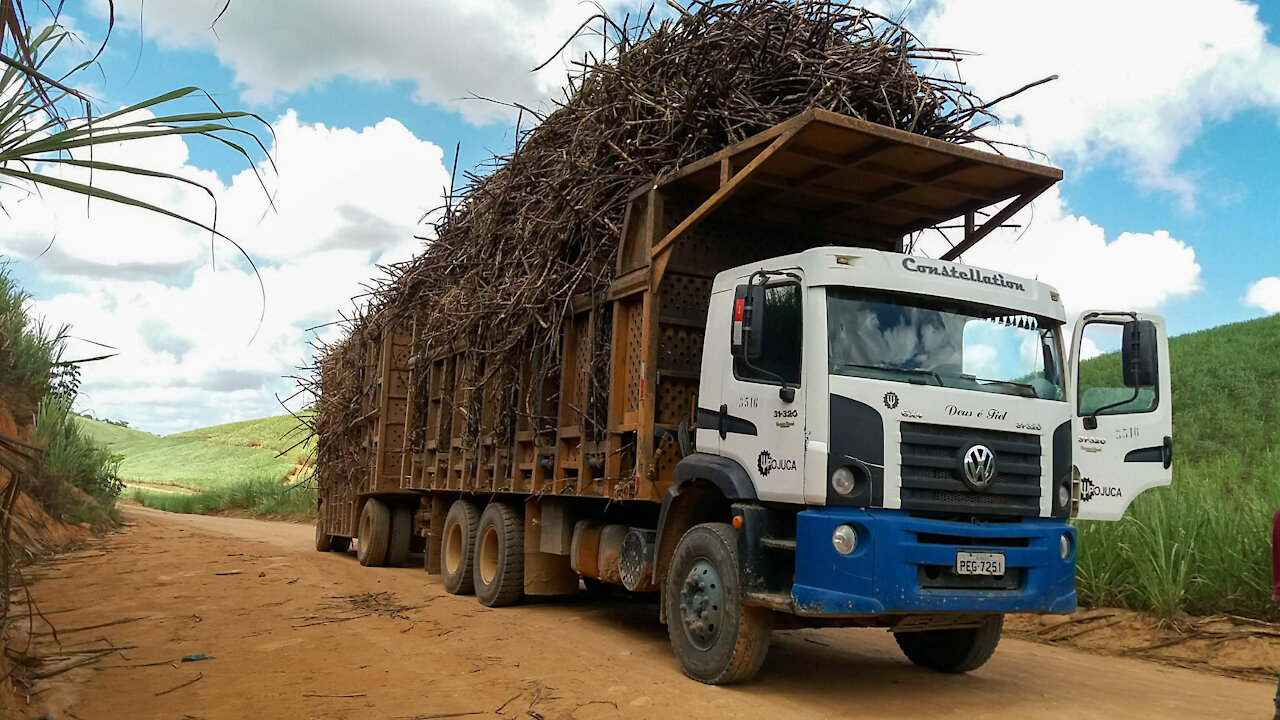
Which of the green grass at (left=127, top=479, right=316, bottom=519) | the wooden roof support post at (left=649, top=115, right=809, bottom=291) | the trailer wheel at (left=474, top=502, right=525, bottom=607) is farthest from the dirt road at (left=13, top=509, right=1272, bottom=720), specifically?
the green grass at (left=127, top=479, right=316, bottom=519)

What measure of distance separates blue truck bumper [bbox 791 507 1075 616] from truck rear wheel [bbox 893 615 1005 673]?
70cm

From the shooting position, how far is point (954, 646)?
6.77 meters

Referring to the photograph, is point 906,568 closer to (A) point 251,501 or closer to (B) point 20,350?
(B) point 20,350

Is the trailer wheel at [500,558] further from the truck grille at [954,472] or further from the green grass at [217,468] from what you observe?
the green grass at [217,468]

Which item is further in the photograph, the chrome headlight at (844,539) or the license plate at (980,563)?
the license plate at (980,563)

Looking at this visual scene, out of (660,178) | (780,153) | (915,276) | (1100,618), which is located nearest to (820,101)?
(780,153)

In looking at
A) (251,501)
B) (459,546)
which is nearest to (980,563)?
(459,546)

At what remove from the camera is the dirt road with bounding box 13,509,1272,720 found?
5.36 metres

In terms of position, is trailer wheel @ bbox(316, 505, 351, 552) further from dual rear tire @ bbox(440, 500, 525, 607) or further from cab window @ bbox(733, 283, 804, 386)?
cab window @ bbox(733, 283, 804, 386)

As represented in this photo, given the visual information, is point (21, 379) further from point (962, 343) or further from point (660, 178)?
point (962, 343)

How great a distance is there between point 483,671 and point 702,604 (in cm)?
151

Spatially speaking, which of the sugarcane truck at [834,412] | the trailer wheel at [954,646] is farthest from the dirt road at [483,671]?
the sugarcane truck at [834,412]

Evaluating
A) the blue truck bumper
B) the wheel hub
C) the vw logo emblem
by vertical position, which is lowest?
the wheel hub

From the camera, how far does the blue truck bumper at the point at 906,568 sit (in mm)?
5273
